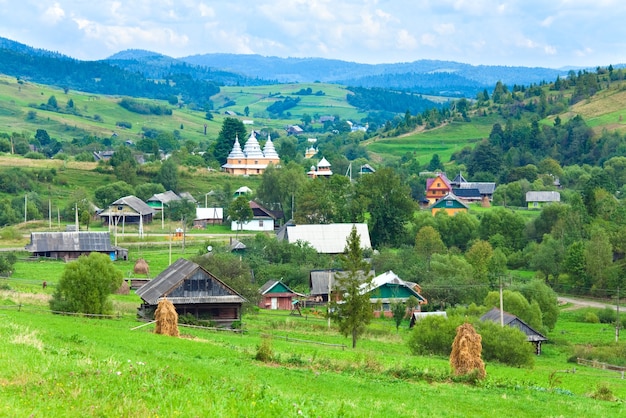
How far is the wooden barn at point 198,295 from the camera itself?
1455 inches

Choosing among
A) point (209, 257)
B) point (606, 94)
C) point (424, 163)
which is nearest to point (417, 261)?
point (209, 257)

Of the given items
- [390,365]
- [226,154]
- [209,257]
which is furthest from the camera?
[226,154]

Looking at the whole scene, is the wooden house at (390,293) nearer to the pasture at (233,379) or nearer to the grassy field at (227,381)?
the pasture at (233,379)

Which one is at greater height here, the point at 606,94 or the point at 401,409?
the point at 606,94

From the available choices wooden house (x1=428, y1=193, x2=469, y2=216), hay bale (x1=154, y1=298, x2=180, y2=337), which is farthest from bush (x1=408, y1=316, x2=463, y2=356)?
wooden house (x1=428, y1=193, x2=469, y2=216)

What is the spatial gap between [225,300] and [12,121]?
15261cm

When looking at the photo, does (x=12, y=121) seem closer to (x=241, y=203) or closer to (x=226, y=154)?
(x=226, y=154)

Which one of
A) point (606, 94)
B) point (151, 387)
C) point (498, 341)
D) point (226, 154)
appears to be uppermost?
point (606, 94)

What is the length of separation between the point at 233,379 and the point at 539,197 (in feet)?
278

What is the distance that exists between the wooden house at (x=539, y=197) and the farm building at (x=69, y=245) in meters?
49.6

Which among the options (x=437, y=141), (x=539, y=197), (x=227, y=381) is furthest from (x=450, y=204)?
(x=227, y=381)

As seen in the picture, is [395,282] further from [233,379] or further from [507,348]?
[233,379]

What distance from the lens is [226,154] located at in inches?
4751

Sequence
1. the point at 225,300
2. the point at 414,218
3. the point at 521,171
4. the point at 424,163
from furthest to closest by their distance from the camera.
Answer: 1. the point at 424,163
2. the point at 521,171
3. the point at 414,218
4. the point at 225,300
